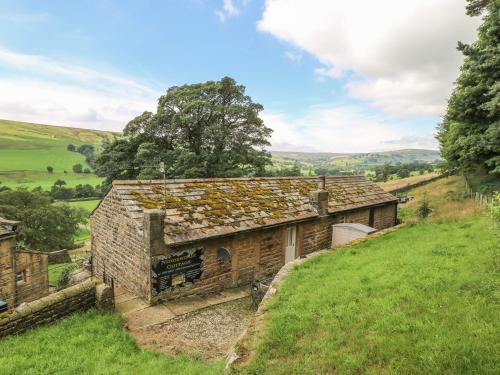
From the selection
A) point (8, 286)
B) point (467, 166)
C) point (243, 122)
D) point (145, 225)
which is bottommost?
point (8, 286)

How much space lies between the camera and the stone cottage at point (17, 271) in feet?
58.1

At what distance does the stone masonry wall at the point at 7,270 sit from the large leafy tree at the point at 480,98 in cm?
2613

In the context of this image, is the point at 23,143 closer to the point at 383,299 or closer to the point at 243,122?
the point at 243,122

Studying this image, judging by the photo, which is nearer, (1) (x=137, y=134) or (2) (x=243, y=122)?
(1) (x=137, y=134)

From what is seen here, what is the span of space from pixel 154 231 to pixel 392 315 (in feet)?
24.3

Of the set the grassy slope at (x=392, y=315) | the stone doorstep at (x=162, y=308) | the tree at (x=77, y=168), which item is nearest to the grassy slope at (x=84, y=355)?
the stone doorstep at (x=162, y=308)

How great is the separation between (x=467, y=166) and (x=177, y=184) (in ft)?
64.5

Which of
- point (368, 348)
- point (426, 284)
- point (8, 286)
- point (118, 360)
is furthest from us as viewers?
point (8, 286)

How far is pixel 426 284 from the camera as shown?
7.29m

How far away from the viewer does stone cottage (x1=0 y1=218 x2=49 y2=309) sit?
17.7 meters

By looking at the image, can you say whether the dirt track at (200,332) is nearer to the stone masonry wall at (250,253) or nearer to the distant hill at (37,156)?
the stone masonry wall at (250,253)

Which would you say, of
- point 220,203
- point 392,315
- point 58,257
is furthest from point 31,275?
point 392,315

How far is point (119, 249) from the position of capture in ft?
41.0

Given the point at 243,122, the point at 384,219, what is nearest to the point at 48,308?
the point at 384,219
